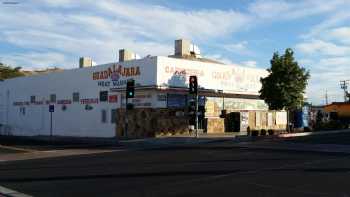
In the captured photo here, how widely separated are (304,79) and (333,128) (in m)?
6.71

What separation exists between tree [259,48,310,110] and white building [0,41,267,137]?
160 inches

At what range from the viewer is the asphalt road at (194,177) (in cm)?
1256

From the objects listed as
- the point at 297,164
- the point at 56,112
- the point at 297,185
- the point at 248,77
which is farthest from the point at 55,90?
the point at 297,185

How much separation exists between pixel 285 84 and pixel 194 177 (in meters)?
28.5

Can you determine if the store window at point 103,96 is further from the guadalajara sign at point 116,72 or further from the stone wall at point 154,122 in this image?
the stone wall at point 154,122

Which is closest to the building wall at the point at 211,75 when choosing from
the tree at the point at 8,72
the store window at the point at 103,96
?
the store window at the point at 103,96

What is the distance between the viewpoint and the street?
1257 centimetres

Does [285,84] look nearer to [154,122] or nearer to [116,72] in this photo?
[154,122]

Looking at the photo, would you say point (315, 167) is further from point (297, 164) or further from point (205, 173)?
point (205, 173)

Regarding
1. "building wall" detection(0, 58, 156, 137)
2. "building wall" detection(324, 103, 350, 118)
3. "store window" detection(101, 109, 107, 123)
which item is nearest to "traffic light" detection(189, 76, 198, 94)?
"building wall" detection(0, 58, 156, 137)

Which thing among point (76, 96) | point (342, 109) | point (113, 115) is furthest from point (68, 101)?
point (342, 109)

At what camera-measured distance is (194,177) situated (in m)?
14.9

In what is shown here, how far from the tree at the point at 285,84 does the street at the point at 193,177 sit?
2047cm

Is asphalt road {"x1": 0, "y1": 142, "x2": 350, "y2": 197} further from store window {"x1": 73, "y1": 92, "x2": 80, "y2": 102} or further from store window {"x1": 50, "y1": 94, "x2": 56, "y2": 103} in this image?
store window {"x1": 50, "y1": 94, "x2": 56, "y2": 103}
